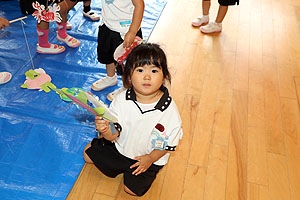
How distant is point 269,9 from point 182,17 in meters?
0.85

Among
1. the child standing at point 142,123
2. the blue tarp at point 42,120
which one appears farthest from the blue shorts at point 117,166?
Result: the blue tarp at point 42,120

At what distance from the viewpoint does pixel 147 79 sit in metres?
1.04

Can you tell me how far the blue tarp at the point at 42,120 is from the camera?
1.30m

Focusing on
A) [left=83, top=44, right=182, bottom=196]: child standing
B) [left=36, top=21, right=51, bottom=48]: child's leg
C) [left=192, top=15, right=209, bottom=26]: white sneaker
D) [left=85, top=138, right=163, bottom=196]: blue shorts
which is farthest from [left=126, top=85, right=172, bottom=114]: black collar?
[left=192, top=15, right=209, bottom=26]: white sneaker

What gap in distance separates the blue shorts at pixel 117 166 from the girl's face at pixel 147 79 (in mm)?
343

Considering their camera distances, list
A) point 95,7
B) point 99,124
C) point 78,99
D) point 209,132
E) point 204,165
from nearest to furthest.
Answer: point 78,99, point 99,124, point 204,165, point 209,132, point 95,7

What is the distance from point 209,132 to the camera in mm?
1588

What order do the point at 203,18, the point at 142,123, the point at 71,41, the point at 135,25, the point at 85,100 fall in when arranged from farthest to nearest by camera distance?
the point at 203,18 → the point at 71,41 → the point at 135,25 → the point at 142,123 → the point at 85,100

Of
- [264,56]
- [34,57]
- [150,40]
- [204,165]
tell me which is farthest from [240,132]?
[34,57]

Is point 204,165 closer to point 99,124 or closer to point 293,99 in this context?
point 99,124

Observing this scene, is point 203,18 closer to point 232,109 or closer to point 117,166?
point 232,109

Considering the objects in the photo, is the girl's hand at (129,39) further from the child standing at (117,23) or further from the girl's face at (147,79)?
the girl's face at (147,79)

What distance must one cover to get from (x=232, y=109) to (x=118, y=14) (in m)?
0.84

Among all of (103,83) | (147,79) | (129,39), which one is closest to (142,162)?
(147,79)
